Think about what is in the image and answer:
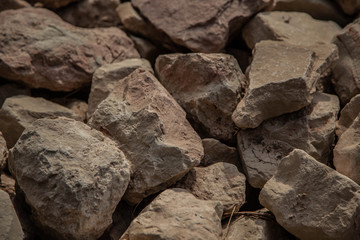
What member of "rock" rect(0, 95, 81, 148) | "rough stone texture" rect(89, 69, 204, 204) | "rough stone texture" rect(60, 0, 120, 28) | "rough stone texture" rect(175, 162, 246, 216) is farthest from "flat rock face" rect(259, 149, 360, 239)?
"rough stone texture" rect(60, 0, 120, 28)

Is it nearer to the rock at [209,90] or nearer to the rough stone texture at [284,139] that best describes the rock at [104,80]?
the rock at [209,90]

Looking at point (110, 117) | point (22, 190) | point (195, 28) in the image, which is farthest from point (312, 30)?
point (22, 190)

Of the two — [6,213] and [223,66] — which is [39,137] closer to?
[6,213]

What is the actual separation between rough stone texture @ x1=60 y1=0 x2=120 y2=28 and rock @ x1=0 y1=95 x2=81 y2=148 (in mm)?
873

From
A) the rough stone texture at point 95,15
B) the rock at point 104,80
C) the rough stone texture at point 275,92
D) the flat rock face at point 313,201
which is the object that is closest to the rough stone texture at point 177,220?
the flat rock face at point 313,201

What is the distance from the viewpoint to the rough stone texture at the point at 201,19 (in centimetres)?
277

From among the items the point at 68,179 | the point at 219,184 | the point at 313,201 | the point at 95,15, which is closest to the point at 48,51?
the point at 95,15

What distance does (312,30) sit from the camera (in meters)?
2.93

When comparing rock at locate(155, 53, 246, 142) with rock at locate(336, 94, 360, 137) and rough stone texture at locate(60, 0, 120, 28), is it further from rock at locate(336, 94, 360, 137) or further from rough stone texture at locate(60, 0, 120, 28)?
rough stone texture at locate(60, 0, 120, 28)

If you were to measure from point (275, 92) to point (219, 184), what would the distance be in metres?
0.56

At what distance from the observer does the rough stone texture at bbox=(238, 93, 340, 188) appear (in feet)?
7.50

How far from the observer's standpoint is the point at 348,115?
2.40m

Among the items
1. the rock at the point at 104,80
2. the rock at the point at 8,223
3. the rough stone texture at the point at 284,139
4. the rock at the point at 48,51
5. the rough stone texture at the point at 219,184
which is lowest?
the rough stone texture at the point at 219,184

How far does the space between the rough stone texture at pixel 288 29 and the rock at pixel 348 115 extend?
1.86ft
